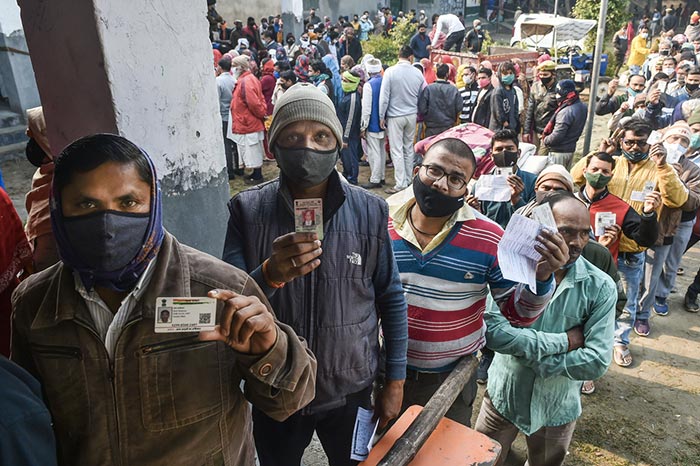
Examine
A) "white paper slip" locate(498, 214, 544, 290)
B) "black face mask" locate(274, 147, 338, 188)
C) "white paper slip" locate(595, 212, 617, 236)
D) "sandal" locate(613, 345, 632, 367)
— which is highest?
"black face mask" locate(274, 147, 338, 188)

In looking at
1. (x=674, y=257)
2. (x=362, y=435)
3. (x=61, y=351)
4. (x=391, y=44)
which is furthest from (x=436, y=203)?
(x=391, y=44)

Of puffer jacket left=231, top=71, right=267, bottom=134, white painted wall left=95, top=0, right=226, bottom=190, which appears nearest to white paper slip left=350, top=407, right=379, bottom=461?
white painted wall left=95, top=0, right=226, bottom=190

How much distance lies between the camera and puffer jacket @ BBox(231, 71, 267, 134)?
8523mm

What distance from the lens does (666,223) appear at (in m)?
4.68

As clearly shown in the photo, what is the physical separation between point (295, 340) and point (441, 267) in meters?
1.14

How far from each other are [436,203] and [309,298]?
860 mm

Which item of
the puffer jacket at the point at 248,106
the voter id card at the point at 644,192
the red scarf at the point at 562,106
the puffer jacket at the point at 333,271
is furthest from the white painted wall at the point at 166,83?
the puffer jacket at the point at 248,106

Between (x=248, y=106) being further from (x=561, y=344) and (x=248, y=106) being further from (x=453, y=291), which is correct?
(x=561, y=344)

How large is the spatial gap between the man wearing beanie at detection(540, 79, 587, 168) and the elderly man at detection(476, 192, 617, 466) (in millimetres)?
4680

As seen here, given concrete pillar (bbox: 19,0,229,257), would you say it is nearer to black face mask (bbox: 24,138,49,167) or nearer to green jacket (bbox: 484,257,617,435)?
black face mask (bbox: 24,138,49,167)

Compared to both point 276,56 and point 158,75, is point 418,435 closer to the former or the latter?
point 158,75

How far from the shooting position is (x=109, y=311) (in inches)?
57.6

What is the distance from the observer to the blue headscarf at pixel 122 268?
4.64 ft

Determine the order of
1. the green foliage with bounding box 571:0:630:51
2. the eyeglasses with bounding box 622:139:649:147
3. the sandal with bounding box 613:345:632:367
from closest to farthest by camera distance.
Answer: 1. the eyeglasses with bounding box 622:139:649:147
2. the sandal with bounding box 613:345:632:367
3. the green foliage with bounding box 571:0:630:51
